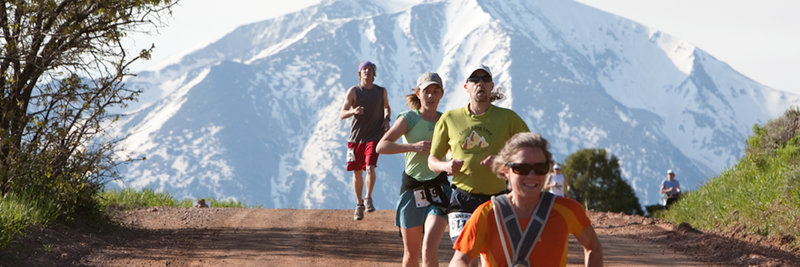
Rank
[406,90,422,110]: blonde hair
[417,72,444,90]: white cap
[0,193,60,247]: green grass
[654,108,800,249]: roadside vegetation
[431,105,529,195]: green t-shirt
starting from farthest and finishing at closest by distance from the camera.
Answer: [654,108,800,249]: roadside vegetation → [0,193,60,247]: green grass → [406,90,422,110]: blonde hair → [417,72,444,90]: white cap → [431,105,529,195]: green t-shirt

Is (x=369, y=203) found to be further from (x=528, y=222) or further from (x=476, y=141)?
(x=528, y=222)

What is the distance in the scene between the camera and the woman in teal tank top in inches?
276

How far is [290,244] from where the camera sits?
10883 mm

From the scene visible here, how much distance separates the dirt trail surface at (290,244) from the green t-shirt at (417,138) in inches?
101

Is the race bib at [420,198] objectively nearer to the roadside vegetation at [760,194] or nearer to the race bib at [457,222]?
the race bib at [457,222]

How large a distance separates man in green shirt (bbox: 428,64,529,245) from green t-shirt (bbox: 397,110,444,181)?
0.85 m

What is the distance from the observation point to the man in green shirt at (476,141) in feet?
20.3

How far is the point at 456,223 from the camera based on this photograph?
630 centimetres

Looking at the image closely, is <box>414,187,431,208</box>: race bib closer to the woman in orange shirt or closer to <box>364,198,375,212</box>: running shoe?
the woman in orange shirt

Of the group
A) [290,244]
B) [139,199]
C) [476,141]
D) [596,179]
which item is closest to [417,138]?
[476,141]

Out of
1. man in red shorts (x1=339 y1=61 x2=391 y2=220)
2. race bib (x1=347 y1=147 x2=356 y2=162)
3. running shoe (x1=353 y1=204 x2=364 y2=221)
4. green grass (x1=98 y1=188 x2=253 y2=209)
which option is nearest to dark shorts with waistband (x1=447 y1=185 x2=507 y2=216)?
man in red shorts (x1=339 y1=61 x2=391 y2=220)

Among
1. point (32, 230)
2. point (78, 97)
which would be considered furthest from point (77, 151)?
point (32, 230)

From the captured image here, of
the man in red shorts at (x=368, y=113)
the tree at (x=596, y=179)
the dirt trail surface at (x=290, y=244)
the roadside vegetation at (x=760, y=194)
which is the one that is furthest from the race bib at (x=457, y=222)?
the tree at (x=596, y=179)

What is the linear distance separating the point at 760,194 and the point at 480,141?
8808 mm
